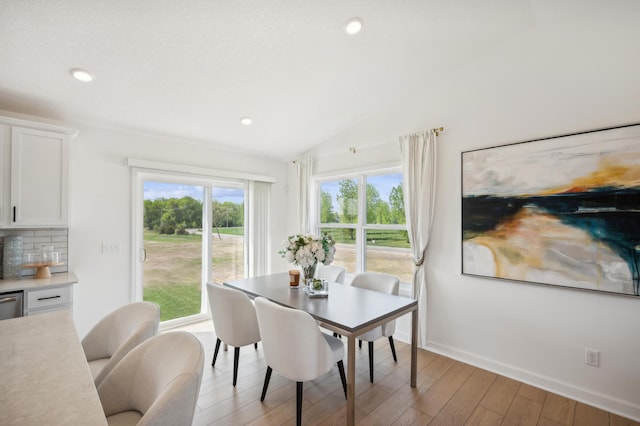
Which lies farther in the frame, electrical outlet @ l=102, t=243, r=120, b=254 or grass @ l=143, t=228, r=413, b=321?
grass @ l=143, t=228, r=413, b=321

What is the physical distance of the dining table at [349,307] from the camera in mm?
1836

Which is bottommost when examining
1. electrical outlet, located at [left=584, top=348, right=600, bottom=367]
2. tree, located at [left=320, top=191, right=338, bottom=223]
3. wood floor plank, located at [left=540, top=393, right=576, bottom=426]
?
wood floor plank, located at [left=540, top=393, right=576, bottom=426]

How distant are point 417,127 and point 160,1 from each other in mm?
2564

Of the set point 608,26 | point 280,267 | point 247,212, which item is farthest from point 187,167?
point 608,26

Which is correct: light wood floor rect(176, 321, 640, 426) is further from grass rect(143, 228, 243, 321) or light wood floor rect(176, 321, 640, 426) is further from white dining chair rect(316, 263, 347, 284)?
grass rect(143, 228, 243, 321)

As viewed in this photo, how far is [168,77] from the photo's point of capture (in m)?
2.46

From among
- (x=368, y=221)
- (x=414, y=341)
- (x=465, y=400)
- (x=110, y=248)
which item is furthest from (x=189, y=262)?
(x=465, y=400)

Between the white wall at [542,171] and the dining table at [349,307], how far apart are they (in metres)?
0.84

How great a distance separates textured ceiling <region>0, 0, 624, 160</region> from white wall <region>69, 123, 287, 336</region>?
23cm

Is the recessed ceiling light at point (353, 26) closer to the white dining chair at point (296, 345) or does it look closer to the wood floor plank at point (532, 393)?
the white dining chair at point (296, 345)

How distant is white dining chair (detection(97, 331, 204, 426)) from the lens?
1017mm

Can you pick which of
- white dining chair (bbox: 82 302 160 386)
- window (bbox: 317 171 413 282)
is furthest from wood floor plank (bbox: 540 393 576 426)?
white dining chair (bbox: 82 302 160 386)

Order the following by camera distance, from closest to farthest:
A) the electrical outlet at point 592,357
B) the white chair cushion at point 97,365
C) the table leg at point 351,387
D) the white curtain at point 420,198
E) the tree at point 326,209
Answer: the white chair cushion at point 97,365, the table leg at point 351,387, the electrical outlet at point 592,357, the white curtain at point 420,198, the tree at point 326,209

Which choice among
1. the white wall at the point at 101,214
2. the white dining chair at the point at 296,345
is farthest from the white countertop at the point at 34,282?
the white dining chair at the point at 296,345
